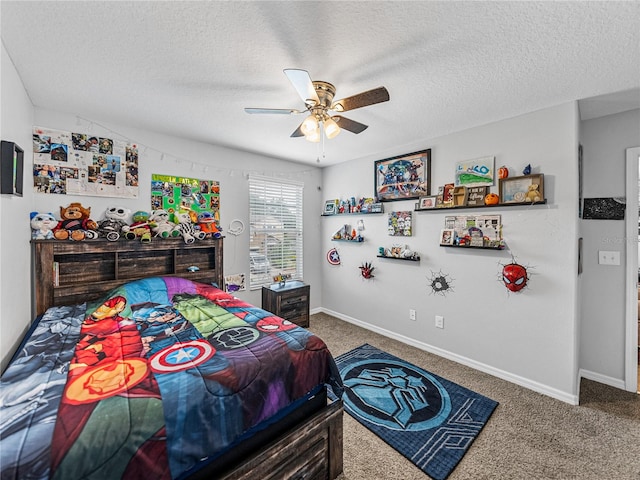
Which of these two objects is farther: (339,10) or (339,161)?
(339,161)

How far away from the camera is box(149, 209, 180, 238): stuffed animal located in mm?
2819

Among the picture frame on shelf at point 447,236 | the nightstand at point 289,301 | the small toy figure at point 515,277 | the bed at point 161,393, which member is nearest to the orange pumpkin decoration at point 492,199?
the picture frame on shelf at point 447,236

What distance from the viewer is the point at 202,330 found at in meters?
1.76

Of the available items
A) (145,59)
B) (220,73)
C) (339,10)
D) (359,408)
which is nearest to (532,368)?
(359,408)

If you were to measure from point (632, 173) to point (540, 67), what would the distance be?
1508 mm

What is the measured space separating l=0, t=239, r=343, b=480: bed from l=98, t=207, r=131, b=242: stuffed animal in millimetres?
283

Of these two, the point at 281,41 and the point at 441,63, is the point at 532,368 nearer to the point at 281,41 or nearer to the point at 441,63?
the point at 441,63

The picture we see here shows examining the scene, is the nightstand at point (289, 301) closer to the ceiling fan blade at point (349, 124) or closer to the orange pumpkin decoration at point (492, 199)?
the ceiling fan blade at point (349, 124)

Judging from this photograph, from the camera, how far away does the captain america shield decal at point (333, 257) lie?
4.21m

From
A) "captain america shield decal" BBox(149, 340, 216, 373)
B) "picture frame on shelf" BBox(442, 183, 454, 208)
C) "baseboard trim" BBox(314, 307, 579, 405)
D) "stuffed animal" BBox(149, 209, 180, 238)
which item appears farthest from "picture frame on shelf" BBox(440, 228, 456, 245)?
"stuffed animal" BBox(149, 209, 180, 238)

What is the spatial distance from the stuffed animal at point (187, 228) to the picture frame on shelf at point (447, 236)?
269cm

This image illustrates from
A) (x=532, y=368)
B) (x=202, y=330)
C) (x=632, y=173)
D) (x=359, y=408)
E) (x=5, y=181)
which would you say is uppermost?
(x=632, y=173)

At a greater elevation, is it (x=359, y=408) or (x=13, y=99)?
(x=13, y=99)

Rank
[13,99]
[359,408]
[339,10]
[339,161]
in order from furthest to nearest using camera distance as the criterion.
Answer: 1. [339,161]
2. [359,408]
3. [13,99]
4. [339,10]
